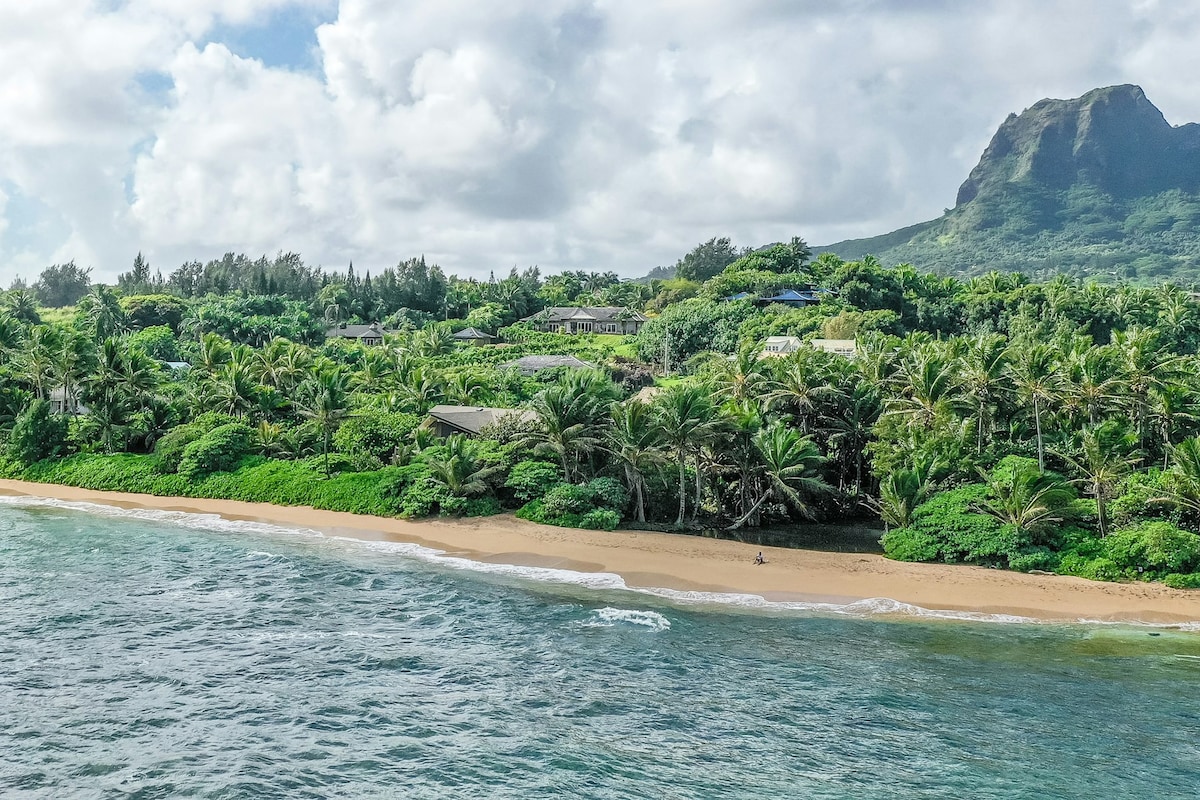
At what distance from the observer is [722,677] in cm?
2283

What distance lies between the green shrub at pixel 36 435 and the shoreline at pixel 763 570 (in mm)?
17451

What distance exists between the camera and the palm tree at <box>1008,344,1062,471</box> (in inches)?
1410

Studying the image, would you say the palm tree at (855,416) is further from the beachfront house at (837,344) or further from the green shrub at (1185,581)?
the beachfront house at (837,344)

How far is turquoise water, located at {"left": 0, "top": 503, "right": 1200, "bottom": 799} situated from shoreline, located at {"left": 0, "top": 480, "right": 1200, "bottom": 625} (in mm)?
1759

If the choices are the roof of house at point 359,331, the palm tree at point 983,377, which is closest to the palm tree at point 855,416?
the palm tree at point 983,377

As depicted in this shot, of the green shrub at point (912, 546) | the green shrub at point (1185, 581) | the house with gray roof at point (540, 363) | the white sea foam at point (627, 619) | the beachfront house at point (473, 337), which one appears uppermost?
the beachfront house at point (473, 337)

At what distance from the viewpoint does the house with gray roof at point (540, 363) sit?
70688 mm

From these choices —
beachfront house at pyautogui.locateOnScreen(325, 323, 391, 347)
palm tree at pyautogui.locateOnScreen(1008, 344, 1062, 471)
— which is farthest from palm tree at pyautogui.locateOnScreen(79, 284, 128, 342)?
palm tree at pyautogui.locateOnScreen(1008, 344, 1062, 471)

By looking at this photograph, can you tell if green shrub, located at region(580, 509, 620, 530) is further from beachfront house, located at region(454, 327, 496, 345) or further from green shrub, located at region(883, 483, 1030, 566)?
beachfront house, located at region(454, 327, 496, 345)

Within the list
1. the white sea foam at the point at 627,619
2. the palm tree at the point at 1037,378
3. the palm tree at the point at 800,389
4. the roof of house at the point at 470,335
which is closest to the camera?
the white sea foam at the point at 627,619

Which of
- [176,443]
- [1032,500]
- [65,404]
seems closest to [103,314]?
[65,404]

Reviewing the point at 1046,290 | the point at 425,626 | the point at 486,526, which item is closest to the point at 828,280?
the point at 1046,290

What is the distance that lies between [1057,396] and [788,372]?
38.7 feet

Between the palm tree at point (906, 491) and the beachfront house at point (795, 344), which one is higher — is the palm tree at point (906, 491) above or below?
below
